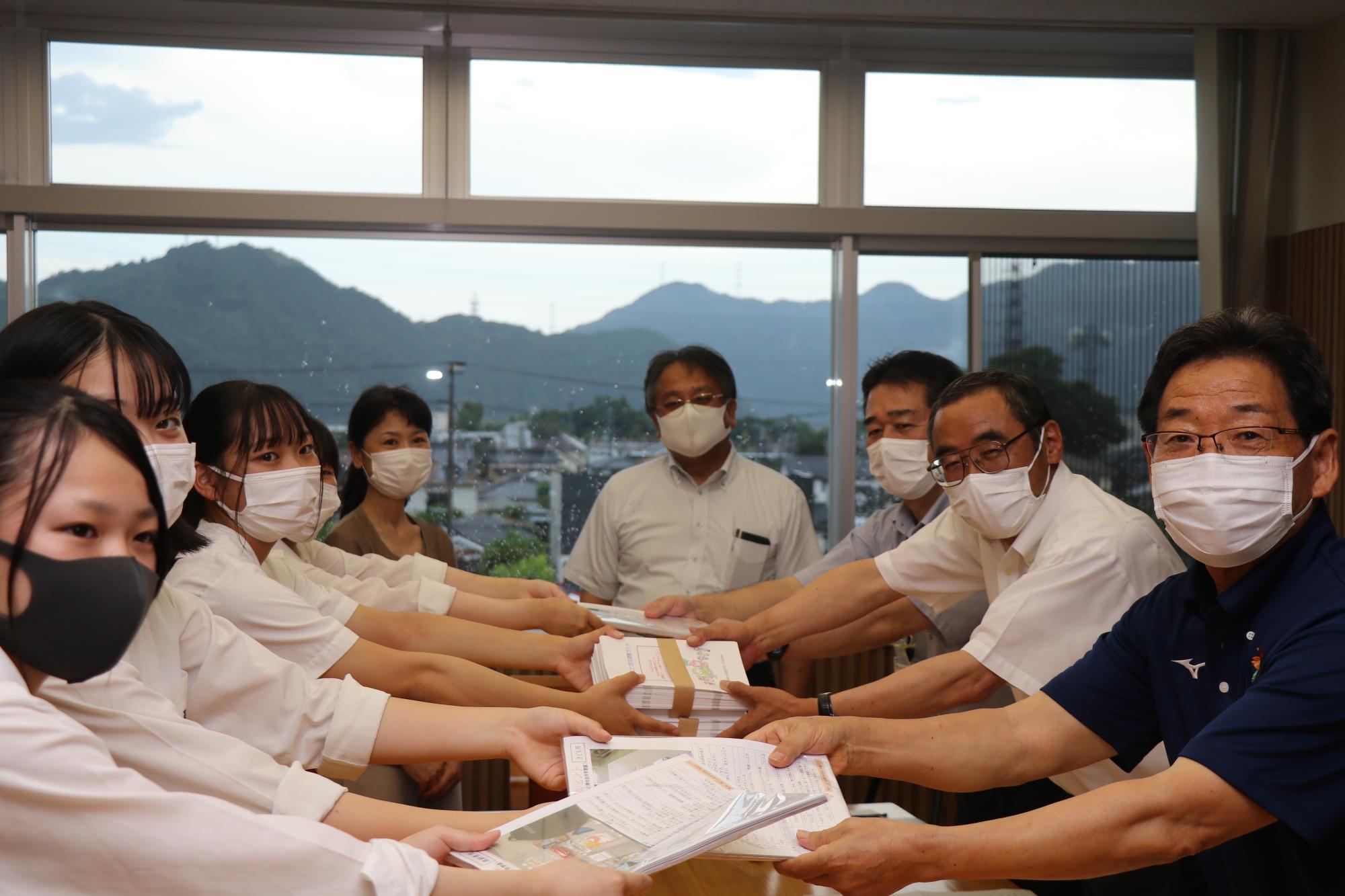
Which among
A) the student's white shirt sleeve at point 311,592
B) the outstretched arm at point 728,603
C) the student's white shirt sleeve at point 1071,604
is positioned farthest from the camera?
the outstretched arm at point 728,603

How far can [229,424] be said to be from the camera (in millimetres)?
2352

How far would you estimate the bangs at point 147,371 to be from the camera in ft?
5.40

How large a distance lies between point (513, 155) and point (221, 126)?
45.9 inches

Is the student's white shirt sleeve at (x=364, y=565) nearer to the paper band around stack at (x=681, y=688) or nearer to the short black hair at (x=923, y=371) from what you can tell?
the paper band around stack at (x=681, y=688)

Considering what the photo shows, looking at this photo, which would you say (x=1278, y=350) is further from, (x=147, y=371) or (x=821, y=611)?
(x=147, y=371)

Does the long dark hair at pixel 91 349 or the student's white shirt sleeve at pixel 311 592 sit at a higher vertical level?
the long dark hair at pixel 91 349

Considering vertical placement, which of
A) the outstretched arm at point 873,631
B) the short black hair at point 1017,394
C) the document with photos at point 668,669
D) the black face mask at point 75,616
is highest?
the short black hair at point 1017,394

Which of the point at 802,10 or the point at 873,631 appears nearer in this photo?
the point at 873,631

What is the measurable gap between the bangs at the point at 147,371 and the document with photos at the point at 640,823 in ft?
2.76

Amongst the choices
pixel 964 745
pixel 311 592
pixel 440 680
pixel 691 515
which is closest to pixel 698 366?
pixel 691 515

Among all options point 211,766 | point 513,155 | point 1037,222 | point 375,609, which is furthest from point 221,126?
point 211,766

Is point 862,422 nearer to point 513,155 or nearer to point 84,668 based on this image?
point 513,155

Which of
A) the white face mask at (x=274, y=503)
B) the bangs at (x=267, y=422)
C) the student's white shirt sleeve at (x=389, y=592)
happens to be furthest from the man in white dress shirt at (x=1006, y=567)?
the bangs at (x=267, y=422)

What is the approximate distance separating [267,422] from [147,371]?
72cm
